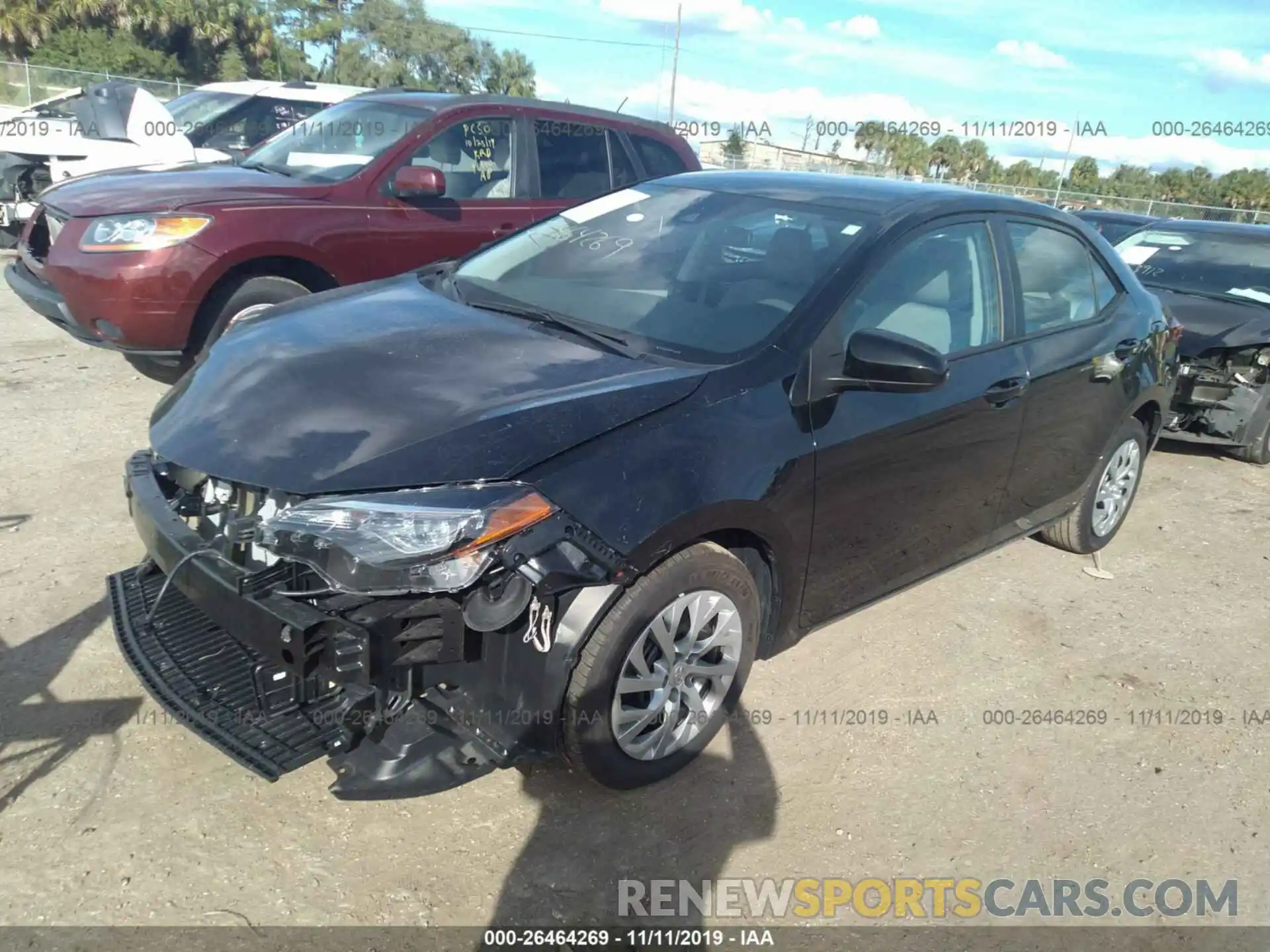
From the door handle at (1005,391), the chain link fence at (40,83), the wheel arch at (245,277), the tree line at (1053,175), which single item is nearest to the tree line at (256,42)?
the chain link fence at (40,83)

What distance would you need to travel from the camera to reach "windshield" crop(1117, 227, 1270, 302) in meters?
6.92

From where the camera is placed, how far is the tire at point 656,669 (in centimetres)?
249

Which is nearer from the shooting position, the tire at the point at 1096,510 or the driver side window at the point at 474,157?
the tire at the point at 1096,510

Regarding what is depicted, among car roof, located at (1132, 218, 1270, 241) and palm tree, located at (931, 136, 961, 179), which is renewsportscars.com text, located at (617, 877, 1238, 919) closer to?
car roof, located at (1132, 218, 1270, 241)

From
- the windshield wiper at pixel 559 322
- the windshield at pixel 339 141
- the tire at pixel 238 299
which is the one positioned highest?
the windshield at pixel 339 141

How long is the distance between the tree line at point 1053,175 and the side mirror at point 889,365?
30.0 metres

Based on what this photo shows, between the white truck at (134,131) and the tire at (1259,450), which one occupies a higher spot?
the white truck at (134,131)

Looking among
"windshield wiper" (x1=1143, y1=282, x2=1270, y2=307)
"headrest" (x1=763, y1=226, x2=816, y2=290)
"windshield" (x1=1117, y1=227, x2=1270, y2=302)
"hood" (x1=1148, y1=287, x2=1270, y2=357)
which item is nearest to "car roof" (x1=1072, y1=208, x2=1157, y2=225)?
"windshield" (x1=1117, y1=227, x2=1270, y2=302)

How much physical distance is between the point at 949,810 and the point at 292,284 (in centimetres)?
442

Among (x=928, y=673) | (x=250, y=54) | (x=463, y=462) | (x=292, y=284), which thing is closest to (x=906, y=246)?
(x=928, y=673)

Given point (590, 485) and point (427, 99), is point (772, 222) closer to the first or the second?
point (590, 485)

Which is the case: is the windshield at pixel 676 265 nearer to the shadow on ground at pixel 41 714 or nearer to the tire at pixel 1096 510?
the shadow on ground at pixel 41 714

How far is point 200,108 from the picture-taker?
10.6m

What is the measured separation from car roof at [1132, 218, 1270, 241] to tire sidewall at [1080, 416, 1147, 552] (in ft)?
12.4
